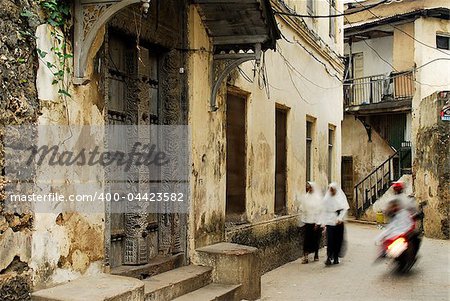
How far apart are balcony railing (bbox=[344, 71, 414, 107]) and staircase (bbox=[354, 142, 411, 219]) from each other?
81.1 inches

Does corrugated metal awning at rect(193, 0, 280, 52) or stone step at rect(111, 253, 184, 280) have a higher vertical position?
corrugated metal awning at rect(193, 0, 280, 52)

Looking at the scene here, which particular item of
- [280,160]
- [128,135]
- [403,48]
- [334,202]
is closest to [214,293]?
[128,135]

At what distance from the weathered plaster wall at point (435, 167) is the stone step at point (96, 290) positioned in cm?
1344

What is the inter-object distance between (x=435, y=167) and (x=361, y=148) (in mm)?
8556

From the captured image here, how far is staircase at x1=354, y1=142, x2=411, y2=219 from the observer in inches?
984

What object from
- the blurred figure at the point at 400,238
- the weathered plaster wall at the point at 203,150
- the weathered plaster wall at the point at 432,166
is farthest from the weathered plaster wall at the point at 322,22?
the blurred figure at the point at 400,238

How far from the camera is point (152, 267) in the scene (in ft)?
25.5

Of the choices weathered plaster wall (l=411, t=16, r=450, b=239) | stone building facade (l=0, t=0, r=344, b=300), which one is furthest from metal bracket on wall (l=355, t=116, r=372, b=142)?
stone building facade (l=0, t=0, r=344, b=300)

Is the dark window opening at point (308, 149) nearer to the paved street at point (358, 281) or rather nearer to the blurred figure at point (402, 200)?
the paved street at point (358, 281)

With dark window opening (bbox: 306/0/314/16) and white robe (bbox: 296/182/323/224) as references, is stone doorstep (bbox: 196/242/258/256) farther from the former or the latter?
dark window opening (bbox: 306/0/314/16)

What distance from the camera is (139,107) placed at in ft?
25.5

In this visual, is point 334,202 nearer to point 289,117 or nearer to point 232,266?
point 289,117

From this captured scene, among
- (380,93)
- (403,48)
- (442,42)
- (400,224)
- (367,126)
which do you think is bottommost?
(400,224)

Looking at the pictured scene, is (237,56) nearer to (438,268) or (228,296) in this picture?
(228,296)
